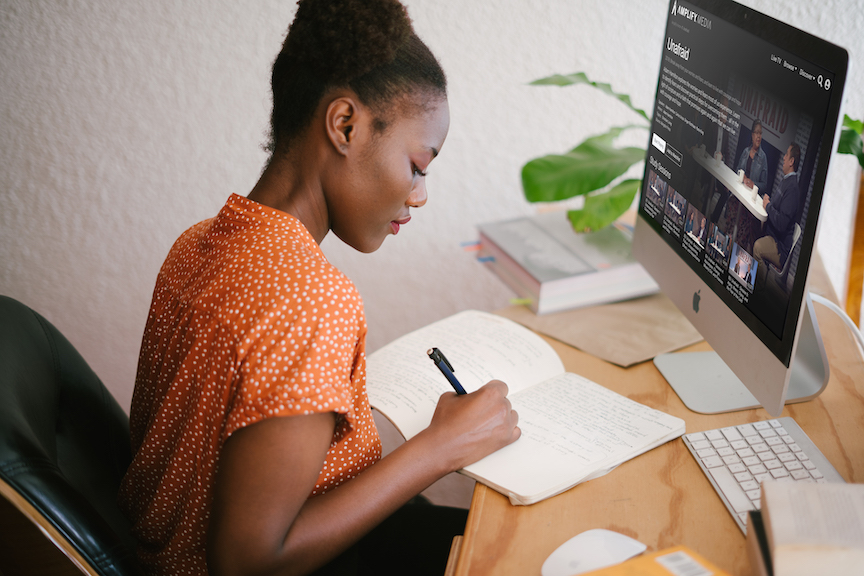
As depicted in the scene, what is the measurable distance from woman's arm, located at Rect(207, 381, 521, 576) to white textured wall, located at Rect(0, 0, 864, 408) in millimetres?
985

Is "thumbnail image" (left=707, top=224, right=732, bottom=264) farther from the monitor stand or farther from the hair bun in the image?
the hair bun

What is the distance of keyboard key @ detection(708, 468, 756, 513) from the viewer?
631mm

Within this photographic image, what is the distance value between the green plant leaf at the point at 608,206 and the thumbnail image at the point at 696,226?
276 mm

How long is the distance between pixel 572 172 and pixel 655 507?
623 mm

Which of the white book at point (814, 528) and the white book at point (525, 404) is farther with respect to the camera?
the white book at point (525, 404)

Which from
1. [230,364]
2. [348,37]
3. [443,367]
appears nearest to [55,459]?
[230,364]

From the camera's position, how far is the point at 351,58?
0.66 metres

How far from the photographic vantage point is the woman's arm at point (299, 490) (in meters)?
0.55

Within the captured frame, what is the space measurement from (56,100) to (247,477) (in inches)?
50.3

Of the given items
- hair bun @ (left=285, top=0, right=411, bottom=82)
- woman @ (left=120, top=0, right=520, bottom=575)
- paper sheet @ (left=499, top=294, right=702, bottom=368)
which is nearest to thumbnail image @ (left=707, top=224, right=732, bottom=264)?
paper sheet @ (left=499, top=294, right=702, bottom=368)

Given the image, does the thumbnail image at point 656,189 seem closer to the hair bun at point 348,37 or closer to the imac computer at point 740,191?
the imac computer at point 740,191

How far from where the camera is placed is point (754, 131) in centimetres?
68

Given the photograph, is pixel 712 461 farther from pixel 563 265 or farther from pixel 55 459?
pixel 55 459

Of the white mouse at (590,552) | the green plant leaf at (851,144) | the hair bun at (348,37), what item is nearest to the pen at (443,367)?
the white mouse at (590,552)
